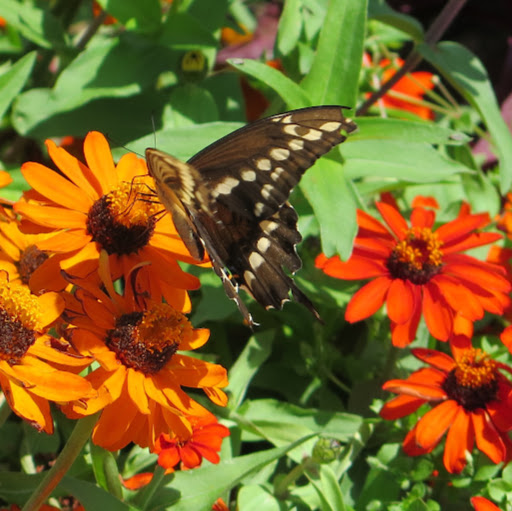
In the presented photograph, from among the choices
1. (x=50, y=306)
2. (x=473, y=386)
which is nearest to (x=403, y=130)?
(x=473, y=386)

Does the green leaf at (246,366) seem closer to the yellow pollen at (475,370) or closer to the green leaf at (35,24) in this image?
the yellow pollen at (475,370)

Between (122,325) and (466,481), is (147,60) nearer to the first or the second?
(122,325)

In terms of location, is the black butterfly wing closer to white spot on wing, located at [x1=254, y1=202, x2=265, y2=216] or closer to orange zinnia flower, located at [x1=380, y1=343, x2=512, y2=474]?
white spot on wing, located at [x1=254, y1=202, x2=265, y2=216]

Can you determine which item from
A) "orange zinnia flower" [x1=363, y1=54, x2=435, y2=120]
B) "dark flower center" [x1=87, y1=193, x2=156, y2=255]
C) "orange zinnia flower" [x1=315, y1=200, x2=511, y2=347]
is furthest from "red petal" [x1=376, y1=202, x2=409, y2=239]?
"orange zinnia flower" [x1=363, y1=54, x2=435, y2=120]

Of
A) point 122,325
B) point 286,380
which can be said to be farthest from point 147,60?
point 122,325

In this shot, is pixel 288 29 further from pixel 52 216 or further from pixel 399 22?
pixel 52 216

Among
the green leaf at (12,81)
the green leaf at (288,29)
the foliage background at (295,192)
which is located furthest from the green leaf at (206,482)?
the green leaf at (288,29)

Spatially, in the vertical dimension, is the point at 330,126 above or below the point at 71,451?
above
